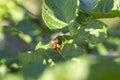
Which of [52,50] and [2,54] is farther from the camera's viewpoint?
[2,54]

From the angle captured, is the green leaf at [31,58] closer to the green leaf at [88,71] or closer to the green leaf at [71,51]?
the green leaf at [71,51]

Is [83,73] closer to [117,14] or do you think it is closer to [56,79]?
[56,79]

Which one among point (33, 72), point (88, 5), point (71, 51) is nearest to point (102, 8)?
point (88, 5)

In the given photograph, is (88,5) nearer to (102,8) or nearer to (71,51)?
(102,8)

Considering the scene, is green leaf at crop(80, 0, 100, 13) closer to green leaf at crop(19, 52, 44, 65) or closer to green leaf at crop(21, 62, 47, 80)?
green leaf at crop(19, 52, 44, 65)

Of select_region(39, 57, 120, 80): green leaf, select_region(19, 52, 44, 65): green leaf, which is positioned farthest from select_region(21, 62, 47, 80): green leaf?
select_region(19, 52, 44, 65): green leaf

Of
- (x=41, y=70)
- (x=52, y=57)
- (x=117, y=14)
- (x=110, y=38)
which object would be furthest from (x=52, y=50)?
(x=110, y=38)
